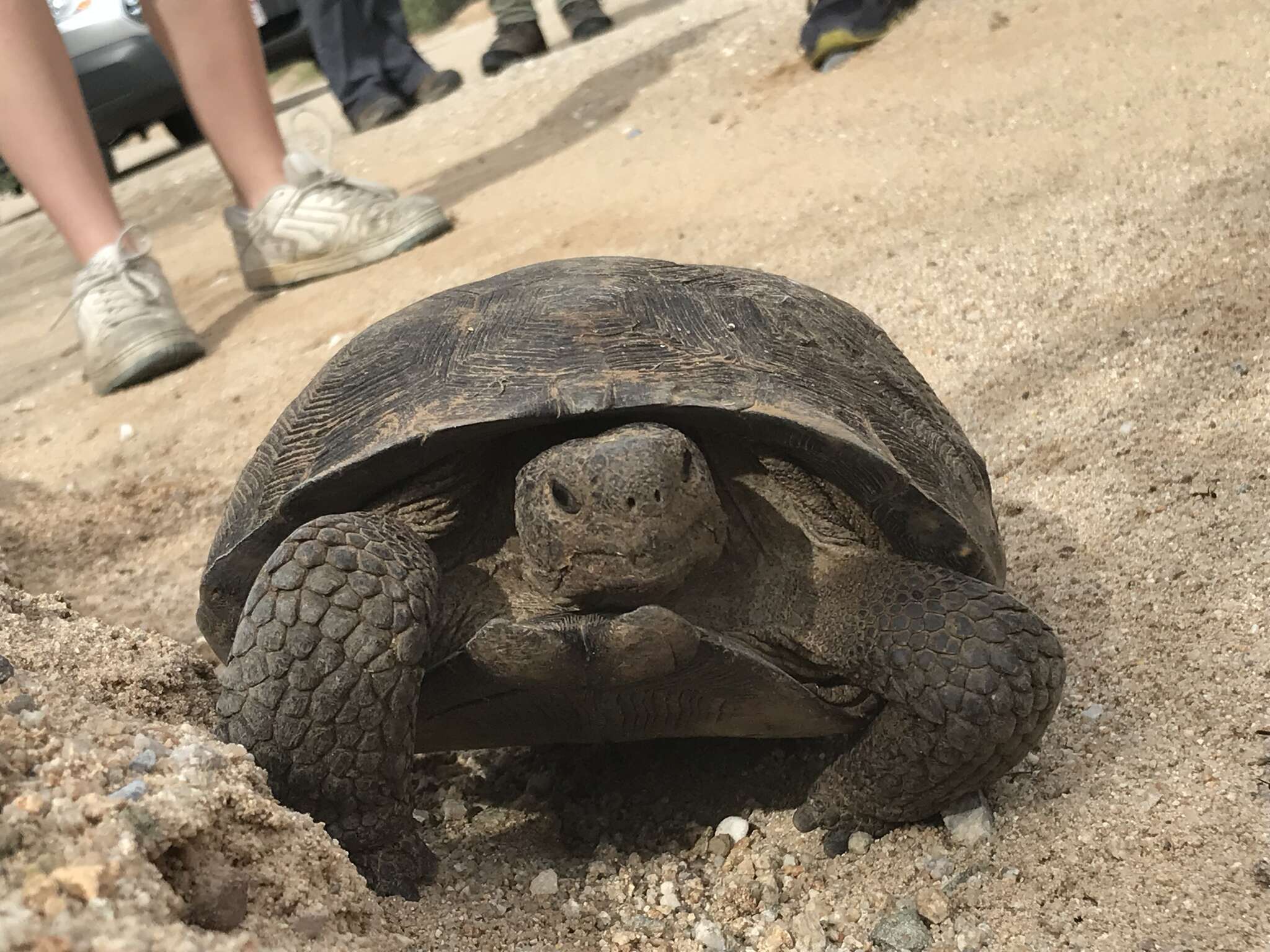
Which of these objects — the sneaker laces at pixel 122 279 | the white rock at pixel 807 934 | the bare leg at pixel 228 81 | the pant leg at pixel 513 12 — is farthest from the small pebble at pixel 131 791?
the pant leg at pixel 513 12

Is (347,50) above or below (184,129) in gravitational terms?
above

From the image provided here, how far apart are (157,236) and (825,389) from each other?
7260 millimetres

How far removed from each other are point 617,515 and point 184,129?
12.0 m

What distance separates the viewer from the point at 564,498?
5.91ft

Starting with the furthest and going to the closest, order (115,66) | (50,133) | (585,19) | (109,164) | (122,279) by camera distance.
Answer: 1. (109,164)
2. (585,19)
3. (115,66)
4. (122,279)
5. (50,133)

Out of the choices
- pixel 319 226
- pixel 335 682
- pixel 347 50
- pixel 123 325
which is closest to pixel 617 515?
pixel 335 682

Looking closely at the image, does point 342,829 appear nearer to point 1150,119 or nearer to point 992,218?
point 992,218

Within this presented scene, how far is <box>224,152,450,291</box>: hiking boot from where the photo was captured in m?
A: 5.46

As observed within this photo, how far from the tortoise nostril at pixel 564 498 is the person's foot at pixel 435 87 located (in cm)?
768

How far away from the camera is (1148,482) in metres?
2.87

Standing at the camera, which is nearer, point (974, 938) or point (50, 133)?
point (974, 938)

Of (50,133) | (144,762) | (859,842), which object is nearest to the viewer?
(144,762)

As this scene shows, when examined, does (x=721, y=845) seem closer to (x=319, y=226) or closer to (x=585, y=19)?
(x=319, y=226)

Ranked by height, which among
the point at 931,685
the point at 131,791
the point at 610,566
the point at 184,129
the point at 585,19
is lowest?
the point at 184,129
